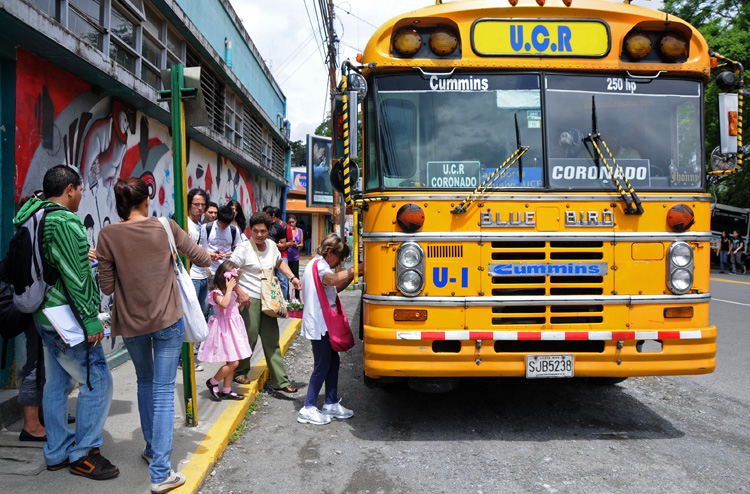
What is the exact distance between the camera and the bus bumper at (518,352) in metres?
4.36

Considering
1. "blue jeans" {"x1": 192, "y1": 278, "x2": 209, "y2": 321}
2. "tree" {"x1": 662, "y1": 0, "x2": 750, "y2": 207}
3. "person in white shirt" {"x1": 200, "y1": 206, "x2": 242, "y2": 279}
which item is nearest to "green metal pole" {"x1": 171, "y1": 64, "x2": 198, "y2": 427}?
"blue jeans" {"x1": 192, "y1": 278, "x2": 209, "y2": 321}

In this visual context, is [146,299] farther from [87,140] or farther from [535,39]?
[535,39]

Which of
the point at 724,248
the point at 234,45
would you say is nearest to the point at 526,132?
the point at 234,45

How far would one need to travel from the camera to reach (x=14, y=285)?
347cm

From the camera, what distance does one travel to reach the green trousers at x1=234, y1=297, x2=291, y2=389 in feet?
18.2

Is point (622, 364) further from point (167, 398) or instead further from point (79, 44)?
point (79, 44)

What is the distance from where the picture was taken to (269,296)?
5.55m

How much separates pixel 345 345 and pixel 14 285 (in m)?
2.49

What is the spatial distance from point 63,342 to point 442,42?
345 centimetres

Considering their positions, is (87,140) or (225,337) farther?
(87,140)

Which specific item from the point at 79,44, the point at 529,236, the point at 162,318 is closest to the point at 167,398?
the point at 162,318

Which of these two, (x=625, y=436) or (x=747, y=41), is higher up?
(x=747, y=41)

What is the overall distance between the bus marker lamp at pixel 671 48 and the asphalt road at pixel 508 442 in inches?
121

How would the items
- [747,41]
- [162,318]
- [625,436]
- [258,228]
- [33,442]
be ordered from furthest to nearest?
[747,41], [258,228], [625,436], [33,442], [162,318]
